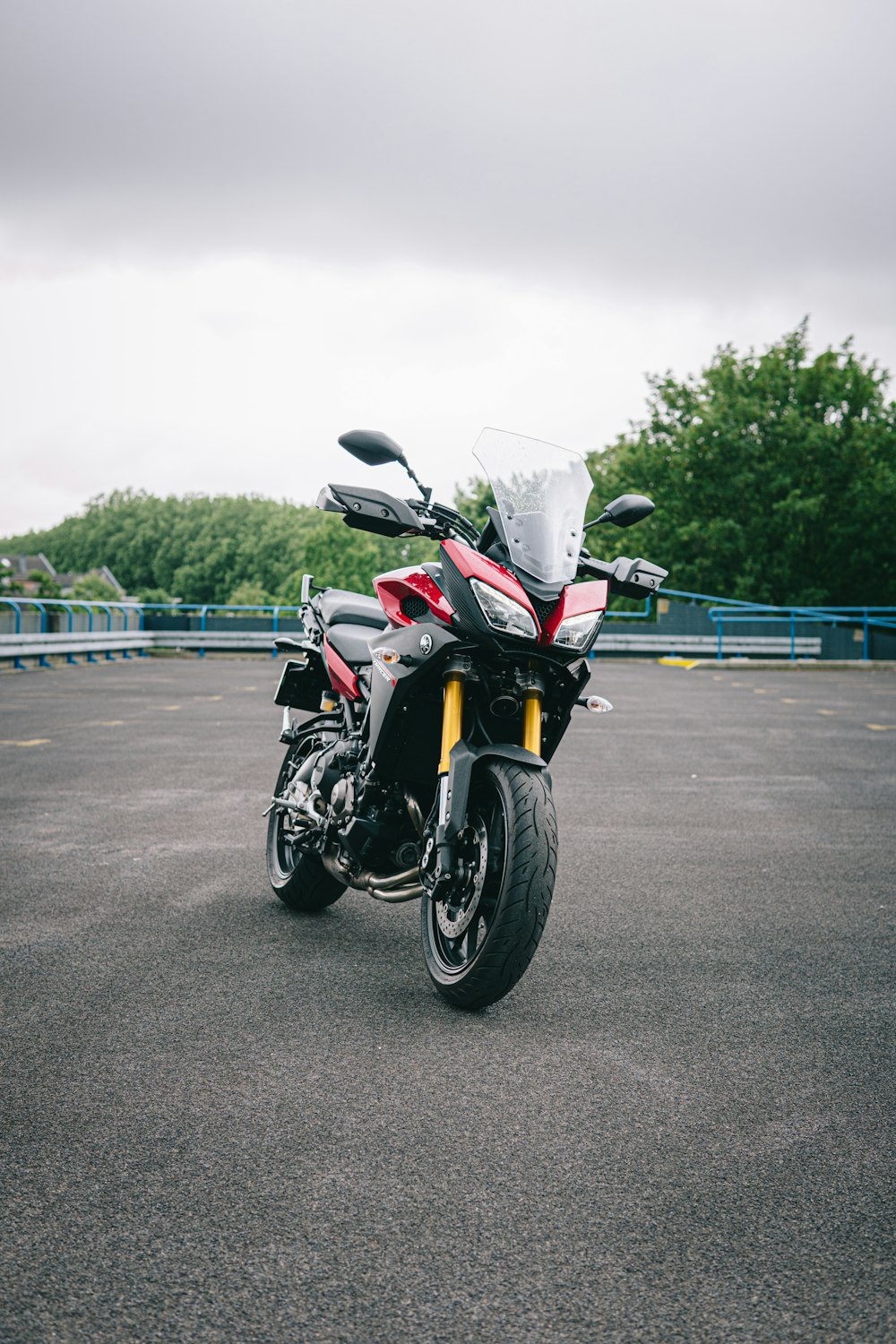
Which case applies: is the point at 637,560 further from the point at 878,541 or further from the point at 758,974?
the point at 878,541

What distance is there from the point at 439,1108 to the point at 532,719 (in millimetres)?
1318

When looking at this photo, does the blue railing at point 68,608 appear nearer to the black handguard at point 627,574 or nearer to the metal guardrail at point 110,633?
the metal guardrail at point 110,633

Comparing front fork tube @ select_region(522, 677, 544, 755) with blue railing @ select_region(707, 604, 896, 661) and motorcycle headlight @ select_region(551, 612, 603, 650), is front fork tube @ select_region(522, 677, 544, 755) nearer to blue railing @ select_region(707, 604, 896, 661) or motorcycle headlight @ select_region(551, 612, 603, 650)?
motorcycle headlight @ select_region(551, 612, 603, 650)

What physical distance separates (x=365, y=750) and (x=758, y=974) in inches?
63.0

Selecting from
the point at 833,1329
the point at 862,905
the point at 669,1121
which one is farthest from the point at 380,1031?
the point at 862,905

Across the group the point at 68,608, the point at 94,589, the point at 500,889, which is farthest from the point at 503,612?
the point at 94,589

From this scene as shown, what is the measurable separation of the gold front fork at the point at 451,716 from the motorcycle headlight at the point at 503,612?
0.30 metres

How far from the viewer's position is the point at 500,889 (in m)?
3.59

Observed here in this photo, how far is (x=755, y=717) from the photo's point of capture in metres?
14.6

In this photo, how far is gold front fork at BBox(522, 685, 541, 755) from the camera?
388 centimetres

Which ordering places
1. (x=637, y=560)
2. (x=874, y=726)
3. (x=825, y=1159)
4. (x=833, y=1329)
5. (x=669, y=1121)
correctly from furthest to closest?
(x=874, y=726) < (x=637, y=560) < (x=669, y=1121) < (x=825, y=1159) < (x=833, y=1329)

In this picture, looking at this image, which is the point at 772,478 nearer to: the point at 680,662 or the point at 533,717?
the point at 680,662

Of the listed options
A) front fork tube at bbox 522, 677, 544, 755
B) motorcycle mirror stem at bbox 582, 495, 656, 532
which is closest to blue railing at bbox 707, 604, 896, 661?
motorcycle mirror stem at bbox 582, 495, 656, 532

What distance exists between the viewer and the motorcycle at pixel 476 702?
3.64 meters
